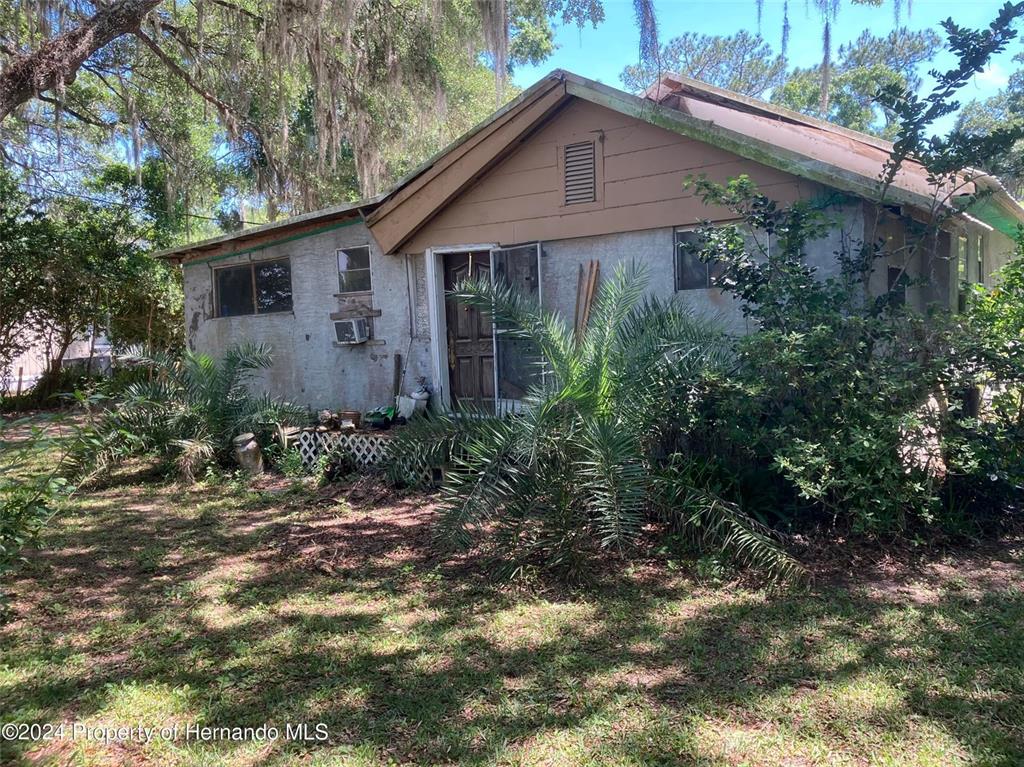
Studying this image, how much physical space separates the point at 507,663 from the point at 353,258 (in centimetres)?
695

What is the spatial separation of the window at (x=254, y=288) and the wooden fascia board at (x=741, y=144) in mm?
4949

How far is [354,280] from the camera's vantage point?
31.2ft

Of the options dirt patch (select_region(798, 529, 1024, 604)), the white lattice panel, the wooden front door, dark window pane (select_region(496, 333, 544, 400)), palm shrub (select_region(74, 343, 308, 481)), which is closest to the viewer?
dirt patch (select_region(798, 529, 1024, 604))

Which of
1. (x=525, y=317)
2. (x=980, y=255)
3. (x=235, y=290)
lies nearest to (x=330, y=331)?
(x=235, y=290)

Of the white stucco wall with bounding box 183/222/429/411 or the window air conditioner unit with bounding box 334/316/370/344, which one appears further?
the window air conditioner unit with bounding box 334/316/370/344

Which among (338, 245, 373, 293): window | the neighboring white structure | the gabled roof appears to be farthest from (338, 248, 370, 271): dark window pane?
the neighboring white structure

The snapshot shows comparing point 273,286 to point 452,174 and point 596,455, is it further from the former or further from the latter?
point 596,455

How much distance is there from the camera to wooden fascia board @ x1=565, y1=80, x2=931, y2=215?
5602mm

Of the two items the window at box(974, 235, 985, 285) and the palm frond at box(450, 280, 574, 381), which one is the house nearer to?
the window at box(974, 235, 985, 285)

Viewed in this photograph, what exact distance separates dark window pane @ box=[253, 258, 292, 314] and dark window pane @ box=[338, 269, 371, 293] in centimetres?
97

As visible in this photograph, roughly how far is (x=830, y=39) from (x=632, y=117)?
3.37 metres

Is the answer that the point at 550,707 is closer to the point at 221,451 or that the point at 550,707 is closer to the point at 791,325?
the point at 791,325

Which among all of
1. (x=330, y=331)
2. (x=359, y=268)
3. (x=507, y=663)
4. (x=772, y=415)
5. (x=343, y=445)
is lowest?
(x=507, y=663)

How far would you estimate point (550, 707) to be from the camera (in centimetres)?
319
